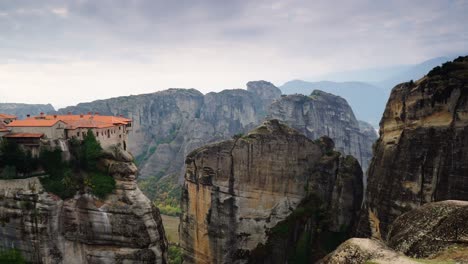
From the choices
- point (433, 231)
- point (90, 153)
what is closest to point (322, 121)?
point (90, 153)

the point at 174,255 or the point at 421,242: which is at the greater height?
the point at 421,242

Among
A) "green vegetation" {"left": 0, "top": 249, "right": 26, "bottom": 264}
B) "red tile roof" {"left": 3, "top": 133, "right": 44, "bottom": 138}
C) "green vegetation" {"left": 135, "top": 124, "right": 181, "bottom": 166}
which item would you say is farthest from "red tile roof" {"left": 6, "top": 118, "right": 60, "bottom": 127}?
"green vegetation" {"left": 135, "top": 124, "right": 181, "bottom": 166}

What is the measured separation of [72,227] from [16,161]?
26.4 ft

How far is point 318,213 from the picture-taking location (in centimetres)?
4188

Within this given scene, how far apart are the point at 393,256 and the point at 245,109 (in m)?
168

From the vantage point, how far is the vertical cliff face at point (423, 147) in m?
26.7

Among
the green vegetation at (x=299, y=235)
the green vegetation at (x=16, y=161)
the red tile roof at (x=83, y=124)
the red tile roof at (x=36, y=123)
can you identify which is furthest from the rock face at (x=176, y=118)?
the green vegetation at (x=16, y=161)

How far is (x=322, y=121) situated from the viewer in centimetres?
11256

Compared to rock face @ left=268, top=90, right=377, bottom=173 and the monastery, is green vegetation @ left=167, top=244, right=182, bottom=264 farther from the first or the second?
rock face @ left=268, top=90, right=377, bottom=173

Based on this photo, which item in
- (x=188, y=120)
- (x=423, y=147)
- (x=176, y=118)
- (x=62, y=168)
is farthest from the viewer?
(x=176, y=118)

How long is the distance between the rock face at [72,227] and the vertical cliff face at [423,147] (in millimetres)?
20067

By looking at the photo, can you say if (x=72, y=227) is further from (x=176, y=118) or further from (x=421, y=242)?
(x=176, y=118)

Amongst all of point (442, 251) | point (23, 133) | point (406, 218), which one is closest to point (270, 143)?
point (23, 133)

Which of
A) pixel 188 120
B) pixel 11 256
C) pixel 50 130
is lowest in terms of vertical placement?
pixel 11 256
